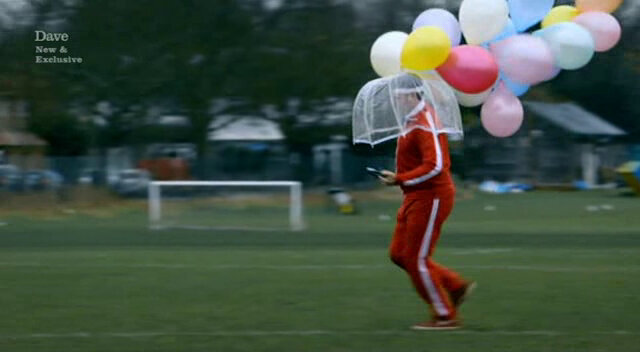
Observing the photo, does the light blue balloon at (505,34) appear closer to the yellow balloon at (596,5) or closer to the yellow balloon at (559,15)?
the yellow balloon at (559,15)

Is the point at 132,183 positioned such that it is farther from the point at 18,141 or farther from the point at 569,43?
the point at 569,43

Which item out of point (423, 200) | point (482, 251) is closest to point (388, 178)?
point (423, 200)

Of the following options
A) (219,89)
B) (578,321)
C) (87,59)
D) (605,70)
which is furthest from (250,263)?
(605,70)

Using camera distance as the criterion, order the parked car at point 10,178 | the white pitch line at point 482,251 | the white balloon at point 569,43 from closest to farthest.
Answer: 1. the white balloon at point 569,43
2. the white pitch line at point 482,251
3. the parked car at point 10,178

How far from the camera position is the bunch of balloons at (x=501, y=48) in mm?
9383

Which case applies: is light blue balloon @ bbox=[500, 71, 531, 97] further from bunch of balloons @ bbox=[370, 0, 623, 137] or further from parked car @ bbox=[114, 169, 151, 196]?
parked car @ bbox=[114, 169, 151, 196]

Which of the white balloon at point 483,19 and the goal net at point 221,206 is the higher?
the white balloon at point 483,19

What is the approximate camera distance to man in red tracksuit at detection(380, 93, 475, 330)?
8547mm

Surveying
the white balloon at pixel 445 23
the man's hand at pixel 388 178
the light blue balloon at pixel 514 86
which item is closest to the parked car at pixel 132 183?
the white balloon at pixel 445 23

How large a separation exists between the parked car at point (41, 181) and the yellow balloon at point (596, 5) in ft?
83.2

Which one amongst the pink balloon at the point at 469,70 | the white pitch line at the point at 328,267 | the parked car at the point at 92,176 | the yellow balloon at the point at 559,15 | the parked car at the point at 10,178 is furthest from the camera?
the parked car at the point at 92,176

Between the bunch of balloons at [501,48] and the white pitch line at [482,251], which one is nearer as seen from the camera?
the bunch of balloons at [501,48]

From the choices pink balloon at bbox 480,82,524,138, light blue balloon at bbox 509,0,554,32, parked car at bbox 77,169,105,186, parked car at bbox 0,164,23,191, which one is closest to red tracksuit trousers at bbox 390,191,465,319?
pink balloon at bbox 480,82,524,138

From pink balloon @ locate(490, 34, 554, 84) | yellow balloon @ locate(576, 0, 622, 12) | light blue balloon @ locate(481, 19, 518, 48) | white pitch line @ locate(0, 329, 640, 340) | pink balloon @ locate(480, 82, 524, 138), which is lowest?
white pitch line @ locate(0, 329, 640, 340)
